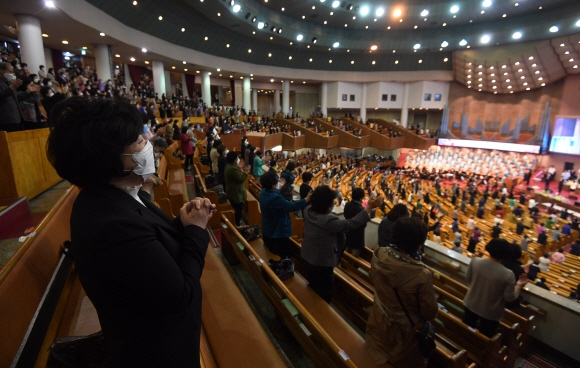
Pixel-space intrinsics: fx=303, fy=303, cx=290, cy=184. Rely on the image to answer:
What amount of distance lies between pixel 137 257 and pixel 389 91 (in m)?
26.2

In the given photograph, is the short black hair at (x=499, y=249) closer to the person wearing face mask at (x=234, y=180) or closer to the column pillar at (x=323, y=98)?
the person wearing face mask at (x=234, y=180)

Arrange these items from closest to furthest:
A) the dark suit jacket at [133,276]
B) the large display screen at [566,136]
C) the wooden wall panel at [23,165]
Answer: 1. the dark suit jacket at [133,276]
2. the wooden wall panel at [23,165]
3. the large display screen at [566,136]

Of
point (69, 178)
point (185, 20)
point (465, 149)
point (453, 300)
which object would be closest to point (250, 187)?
point (453, 300)

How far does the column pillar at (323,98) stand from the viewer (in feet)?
80.7

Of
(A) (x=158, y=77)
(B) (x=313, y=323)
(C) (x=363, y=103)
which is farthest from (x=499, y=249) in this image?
(C) (x=363, y=103)

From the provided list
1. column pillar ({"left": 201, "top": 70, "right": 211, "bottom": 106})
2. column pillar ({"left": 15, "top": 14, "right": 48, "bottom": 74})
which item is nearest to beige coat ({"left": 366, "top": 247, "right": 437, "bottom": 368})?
column pillar ({"left": 15, "top": 14, "right": 48, "bottom": 74})

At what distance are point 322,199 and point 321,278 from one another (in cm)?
66

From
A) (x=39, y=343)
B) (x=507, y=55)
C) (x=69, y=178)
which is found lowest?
(x=39, y=343)

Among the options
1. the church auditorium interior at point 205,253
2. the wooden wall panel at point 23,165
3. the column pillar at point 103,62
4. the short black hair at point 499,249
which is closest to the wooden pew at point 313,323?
the church auditorium interior at point 205,253

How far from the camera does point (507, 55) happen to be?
18.5 metres

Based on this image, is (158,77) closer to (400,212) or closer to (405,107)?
(400,212)

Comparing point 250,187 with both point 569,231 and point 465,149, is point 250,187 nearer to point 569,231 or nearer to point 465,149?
point 569,231

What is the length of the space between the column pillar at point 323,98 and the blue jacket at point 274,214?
22907 mm

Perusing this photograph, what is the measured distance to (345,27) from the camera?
66.7ft
